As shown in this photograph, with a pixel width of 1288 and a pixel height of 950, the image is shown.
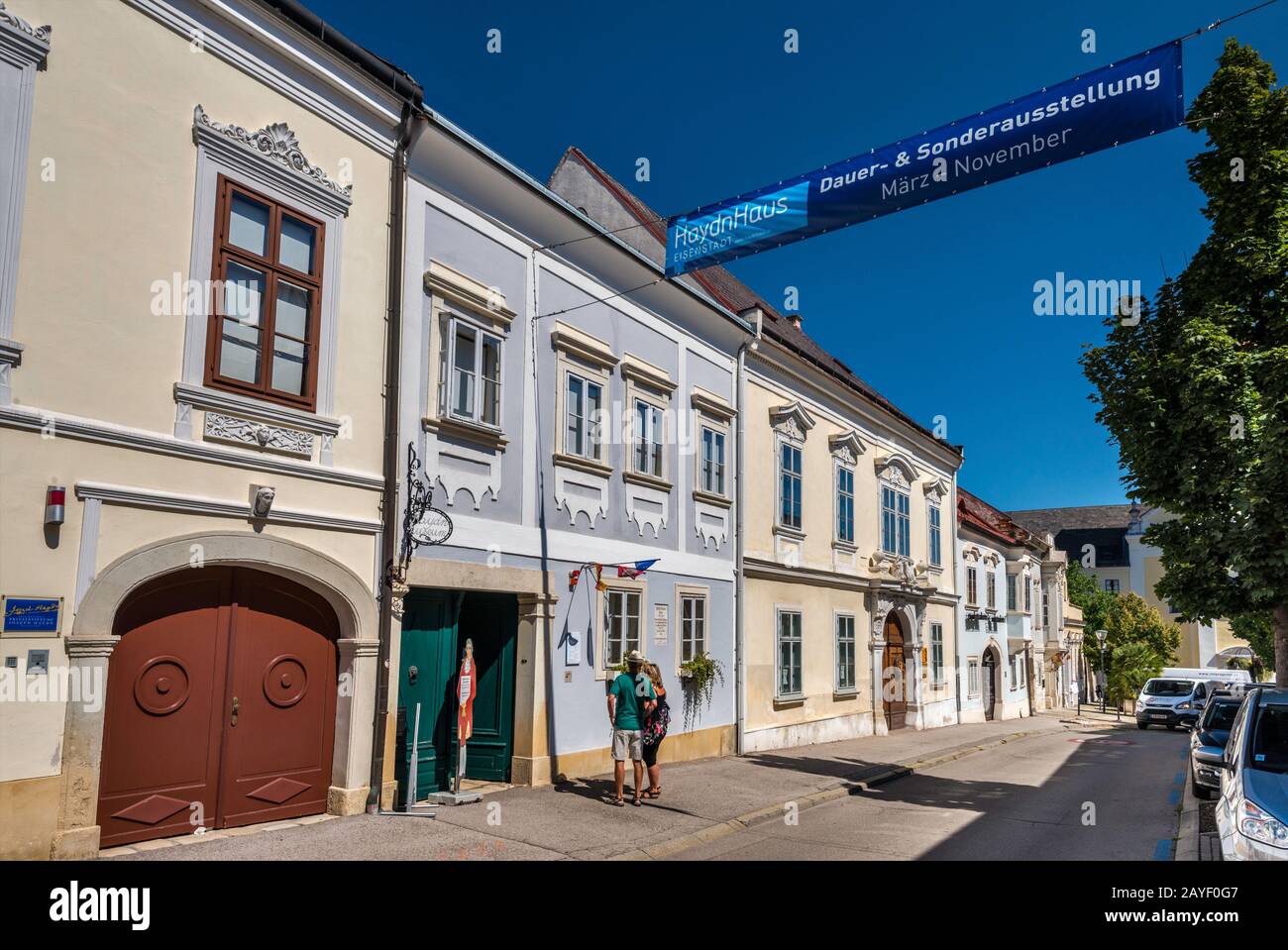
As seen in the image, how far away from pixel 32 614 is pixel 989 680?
32.2m

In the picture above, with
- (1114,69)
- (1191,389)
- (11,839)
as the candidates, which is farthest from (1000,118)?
(11,839)

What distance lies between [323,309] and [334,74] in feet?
→ 8.18

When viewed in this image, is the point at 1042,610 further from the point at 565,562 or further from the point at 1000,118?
the point at 1000,118

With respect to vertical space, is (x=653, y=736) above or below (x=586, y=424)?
below

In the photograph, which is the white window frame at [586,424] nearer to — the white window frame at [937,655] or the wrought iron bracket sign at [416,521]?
the wrought iron bracket sign at [416,521]

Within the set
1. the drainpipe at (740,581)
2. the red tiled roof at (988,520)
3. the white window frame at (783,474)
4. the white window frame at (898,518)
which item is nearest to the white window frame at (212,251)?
the drainpipe at (740,581)

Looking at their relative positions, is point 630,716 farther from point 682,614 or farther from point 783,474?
point 783,474

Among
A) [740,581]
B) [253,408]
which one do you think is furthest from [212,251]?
[740,581]

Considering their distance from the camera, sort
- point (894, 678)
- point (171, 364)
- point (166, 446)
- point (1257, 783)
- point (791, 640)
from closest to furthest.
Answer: point (1257, 783)
point (166, 446)
point (171, 364)
point (791, 640)
point (894, 678)

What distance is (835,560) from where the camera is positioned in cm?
2220

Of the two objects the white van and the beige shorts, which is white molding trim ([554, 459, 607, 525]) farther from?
the white van

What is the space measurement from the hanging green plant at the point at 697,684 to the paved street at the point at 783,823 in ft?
2.86

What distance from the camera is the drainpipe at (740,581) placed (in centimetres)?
1762

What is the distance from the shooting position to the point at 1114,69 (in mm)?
7965
